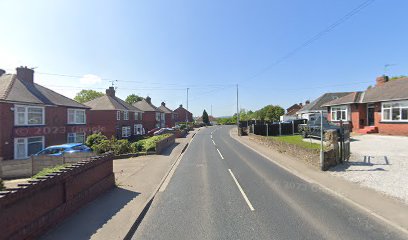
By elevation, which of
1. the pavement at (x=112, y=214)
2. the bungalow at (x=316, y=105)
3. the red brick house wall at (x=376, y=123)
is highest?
the bungalow at (x=316, y=105)

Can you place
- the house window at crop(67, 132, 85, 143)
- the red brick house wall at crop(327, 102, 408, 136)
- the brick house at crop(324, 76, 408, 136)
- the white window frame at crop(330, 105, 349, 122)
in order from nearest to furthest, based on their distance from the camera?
the red brick house wall at crop(327, 102, 408, 136) → the brick house at crop(324, 76, 408, 136) → the house window at crop(67, 132, 85, 143) → the white window frame at crop(330, 105, 349, 122)

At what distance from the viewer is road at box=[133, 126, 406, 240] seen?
6555 millimetres

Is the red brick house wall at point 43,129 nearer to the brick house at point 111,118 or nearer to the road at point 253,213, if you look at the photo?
the brick house at point 111,118

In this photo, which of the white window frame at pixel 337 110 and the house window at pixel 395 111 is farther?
the white window frame at pixel 337 110

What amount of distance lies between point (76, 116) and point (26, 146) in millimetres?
8658

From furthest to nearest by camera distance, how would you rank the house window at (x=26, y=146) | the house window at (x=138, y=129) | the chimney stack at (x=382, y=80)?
the house window at (x=138, y=129)
the chimney stack at (x=382, y=80)
the house window at (x=26, y=146)

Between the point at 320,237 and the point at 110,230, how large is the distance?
539 cm

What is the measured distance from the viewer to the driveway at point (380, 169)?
33.4 ft

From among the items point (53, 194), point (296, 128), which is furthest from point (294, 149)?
point (296, 128)

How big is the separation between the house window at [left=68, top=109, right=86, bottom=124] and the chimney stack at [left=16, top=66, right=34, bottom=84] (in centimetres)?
533

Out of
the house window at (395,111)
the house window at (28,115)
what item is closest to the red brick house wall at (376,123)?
the house window at (395,111)

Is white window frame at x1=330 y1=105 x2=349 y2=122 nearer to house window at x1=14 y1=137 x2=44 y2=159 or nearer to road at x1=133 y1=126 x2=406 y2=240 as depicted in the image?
road at x1=133 y1=126 x2=406 y2=240

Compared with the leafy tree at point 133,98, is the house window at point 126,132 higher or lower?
lower

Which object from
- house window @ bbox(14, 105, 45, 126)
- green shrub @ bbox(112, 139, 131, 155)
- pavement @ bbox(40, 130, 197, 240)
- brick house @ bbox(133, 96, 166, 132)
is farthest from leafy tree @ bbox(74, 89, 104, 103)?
pavement @ bbox(40, 130, 197, 240)
